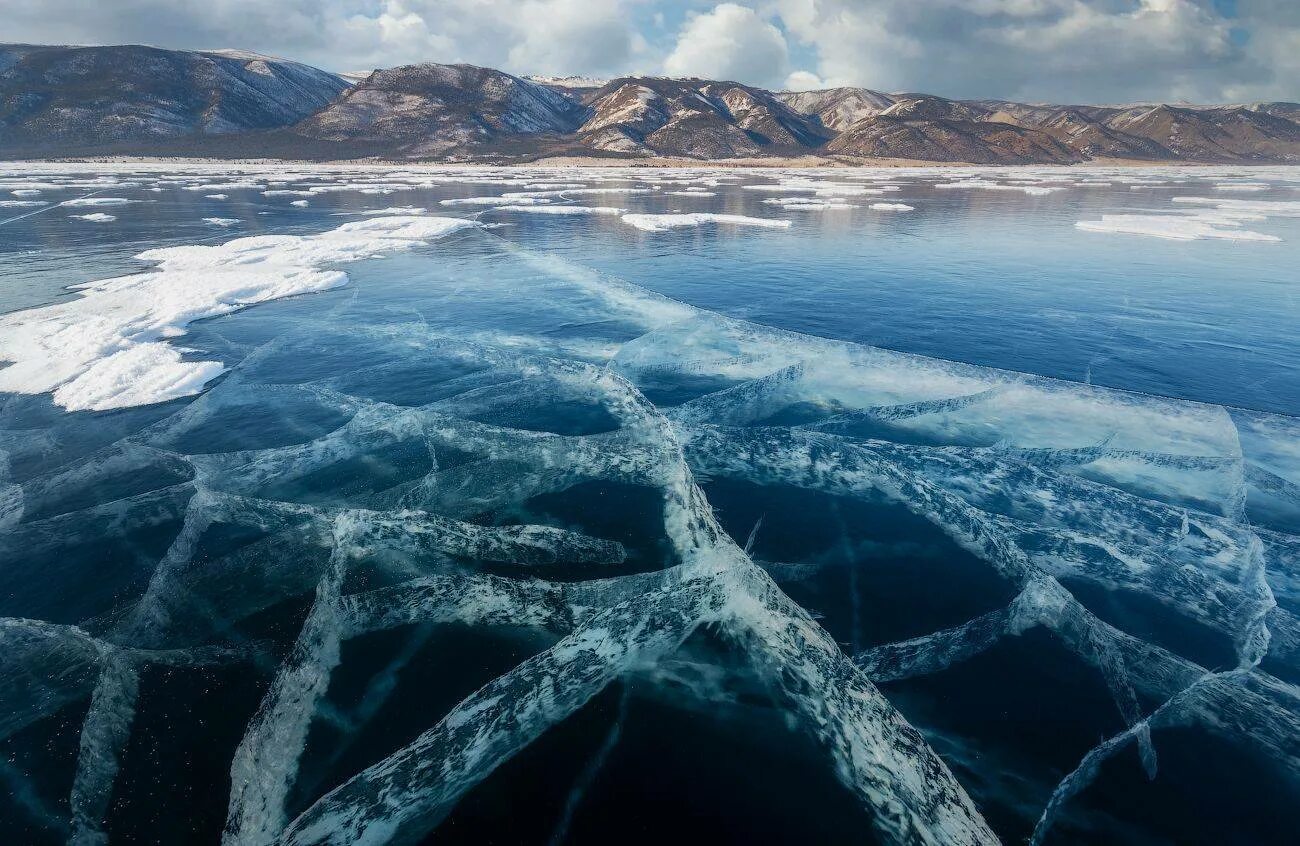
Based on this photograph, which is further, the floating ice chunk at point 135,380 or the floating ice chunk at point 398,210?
the floating ice chunk at point 398,210

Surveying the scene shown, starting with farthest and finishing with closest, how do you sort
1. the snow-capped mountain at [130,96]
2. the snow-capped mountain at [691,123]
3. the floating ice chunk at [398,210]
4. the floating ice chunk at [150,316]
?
the snow-capped mountain at [691,123] < the snow-capped mountain at [130,96] < the floating ice chunk at [398,210] < the floating ice chunk at [150,316]

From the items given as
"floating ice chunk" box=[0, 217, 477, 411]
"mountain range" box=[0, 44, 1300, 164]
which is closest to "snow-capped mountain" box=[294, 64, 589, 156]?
"mountain range" box=[0, 44, 1300, 164]

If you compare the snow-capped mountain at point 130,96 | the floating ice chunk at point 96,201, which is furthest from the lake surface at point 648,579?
the snow-capped mountain at point 130,96

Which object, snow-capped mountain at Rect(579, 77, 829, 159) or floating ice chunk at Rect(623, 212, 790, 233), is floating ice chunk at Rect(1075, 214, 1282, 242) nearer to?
floating ice chunk at Rect(623, 212, 790, 233)

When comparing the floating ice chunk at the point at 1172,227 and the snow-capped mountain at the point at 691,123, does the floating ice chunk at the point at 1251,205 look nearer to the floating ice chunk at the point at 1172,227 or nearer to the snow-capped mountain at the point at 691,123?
the floating ice chunk at the point at 1172,227

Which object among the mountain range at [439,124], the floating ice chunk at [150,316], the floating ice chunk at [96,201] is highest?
the mountain range at [439,124]

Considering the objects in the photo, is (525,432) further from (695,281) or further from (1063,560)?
(695,281)
